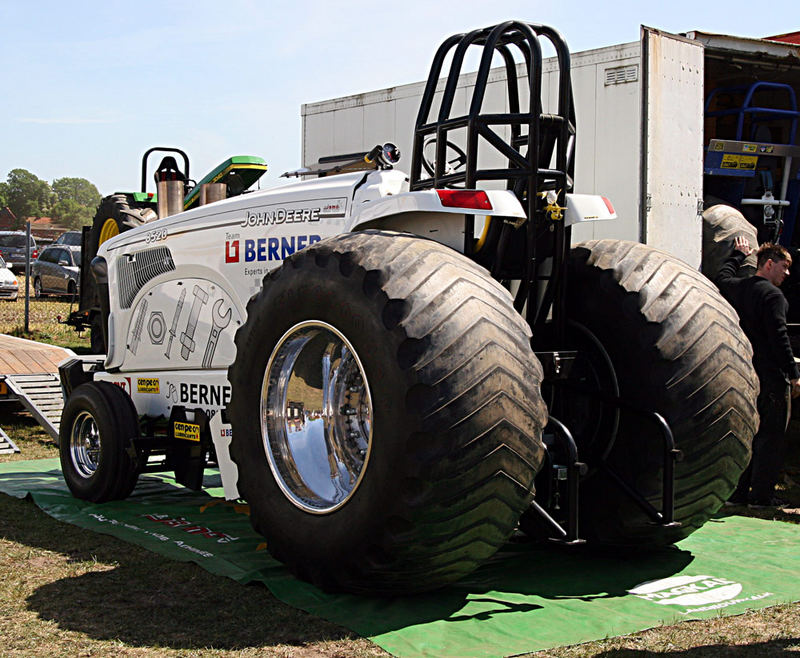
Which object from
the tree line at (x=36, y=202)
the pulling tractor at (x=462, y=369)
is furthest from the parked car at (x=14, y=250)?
the tree line at (x=36, y=202)

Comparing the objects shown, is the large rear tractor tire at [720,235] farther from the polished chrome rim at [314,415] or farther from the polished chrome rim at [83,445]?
the polished chrome rim at [83,445]

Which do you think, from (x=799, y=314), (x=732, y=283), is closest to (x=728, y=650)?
(x=732, y=283)

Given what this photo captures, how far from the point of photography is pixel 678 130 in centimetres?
801

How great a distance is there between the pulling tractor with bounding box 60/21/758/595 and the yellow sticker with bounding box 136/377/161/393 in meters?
0.66

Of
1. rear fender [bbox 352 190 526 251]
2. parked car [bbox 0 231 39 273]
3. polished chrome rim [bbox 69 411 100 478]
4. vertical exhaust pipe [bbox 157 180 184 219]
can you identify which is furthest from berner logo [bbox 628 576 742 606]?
parked car [bbox 0 231 39 273]

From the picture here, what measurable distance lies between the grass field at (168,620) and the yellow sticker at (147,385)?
1.34 metres

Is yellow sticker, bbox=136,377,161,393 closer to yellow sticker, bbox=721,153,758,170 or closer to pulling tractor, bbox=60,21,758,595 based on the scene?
pulling tractor, bbox=60,21,758,595

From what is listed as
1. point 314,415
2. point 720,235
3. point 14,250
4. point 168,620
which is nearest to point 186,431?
point 314,415

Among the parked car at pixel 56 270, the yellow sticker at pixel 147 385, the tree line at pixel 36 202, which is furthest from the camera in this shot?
the tree line at pixel 36 202

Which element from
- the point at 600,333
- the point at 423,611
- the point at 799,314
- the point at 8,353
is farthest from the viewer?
the point at 8,353

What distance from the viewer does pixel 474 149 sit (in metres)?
4.65

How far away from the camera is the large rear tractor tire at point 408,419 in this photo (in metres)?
3.78

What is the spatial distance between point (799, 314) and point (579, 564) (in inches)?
207

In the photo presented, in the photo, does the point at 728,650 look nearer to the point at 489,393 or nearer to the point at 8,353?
the point at 489,393
